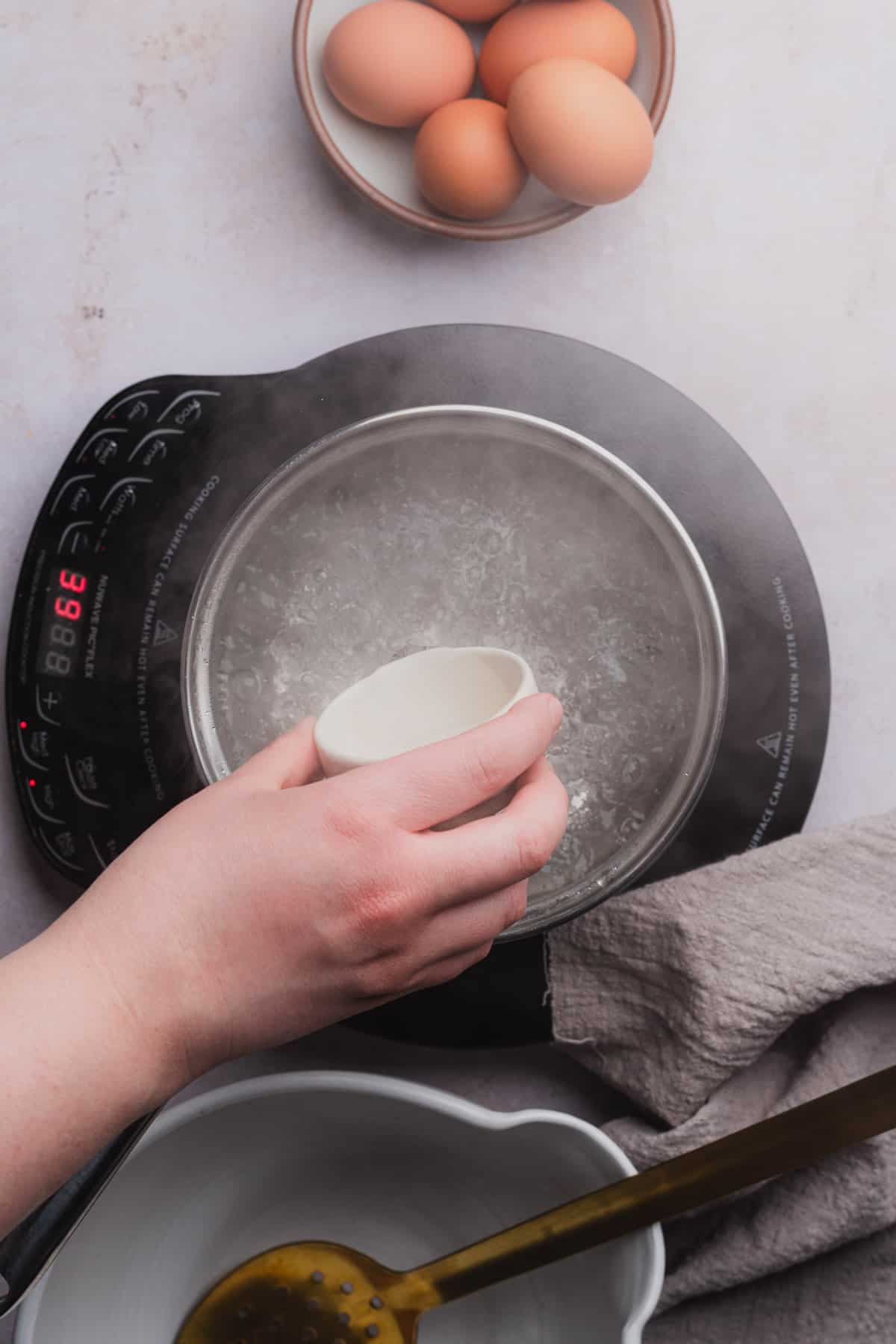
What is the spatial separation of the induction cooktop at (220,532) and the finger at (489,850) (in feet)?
0.85

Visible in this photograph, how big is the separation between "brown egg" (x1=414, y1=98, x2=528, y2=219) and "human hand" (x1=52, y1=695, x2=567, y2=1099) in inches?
17.5

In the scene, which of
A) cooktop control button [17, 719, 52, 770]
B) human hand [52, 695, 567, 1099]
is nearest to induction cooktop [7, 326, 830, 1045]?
cooktop control button [17, 719, 52, 770]

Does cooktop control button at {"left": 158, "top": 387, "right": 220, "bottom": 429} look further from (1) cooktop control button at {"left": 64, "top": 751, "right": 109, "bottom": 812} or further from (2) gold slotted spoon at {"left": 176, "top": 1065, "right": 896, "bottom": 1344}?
(2) gold slotted spoon at {"left": 176, "top": 1065, "right": 896, "bottom": 1344}

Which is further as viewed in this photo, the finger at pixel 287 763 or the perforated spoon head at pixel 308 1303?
the perforated spoon head at pixel 308 1303

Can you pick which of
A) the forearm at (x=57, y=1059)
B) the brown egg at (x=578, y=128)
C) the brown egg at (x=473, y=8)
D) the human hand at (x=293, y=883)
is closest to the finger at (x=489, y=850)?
the human hand at (x=293, y=883)

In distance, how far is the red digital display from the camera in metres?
0.79

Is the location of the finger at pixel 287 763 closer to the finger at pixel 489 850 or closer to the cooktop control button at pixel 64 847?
the finger at pixel 489 850

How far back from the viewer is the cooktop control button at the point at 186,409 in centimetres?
79

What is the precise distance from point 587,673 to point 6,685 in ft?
1.41

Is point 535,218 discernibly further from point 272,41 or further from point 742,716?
point 742,716

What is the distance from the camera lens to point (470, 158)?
789 millimetres

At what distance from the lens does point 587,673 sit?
2.51 feet

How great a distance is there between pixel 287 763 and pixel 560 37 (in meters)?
0.58

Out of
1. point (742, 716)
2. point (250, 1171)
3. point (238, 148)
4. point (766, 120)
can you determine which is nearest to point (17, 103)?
point (238, 148)
